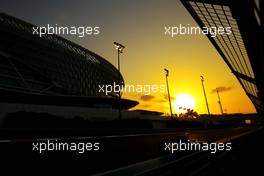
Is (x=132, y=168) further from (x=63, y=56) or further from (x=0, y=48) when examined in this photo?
(x=63, y=56)

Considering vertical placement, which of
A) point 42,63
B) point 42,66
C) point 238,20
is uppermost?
point 42,63

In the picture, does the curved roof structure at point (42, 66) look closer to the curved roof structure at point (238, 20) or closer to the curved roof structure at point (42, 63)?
the curved roof structure at point (42, 63)

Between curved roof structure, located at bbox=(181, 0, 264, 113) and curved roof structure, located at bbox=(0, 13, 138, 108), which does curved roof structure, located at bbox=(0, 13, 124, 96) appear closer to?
curved roof structure, located at bbox=(0, 13, 138, 108)

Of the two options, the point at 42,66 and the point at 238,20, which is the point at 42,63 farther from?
the point at 238,20

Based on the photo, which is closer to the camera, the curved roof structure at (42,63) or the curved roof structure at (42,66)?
the curved roof structure at (42,66)

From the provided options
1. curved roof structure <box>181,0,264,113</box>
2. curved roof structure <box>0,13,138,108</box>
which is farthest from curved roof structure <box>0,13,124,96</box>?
curved roof structure <box>181,0,264,113</box>

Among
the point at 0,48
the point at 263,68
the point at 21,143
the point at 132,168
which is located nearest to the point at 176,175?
the point at 132,168

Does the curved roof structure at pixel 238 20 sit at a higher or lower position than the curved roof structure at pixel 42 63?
lower

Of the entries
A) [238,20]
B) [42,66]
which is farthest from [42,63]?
[238,20]

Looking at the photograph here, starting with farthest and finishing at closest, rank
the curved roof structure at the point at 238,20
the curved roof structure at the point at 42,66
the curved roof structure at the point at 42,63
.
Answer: the curved roof structure at the point at 42,63 < the curved roof structure at the point at 42,66 < the curved roof structure at the point at 238,20

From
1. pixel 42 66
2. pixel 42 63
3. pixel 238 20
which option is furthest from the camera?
pixel 42 63

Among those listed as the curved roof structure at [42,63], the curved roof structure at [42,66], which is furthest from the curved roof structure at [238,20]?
the curved roof structure at [42,63]

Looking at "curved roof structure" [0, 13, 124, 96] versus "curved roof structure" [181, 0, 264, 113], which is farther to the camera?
"curved roof structure" [0, 13, 124, 96]

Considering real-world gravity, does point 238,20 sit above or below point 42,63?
below
